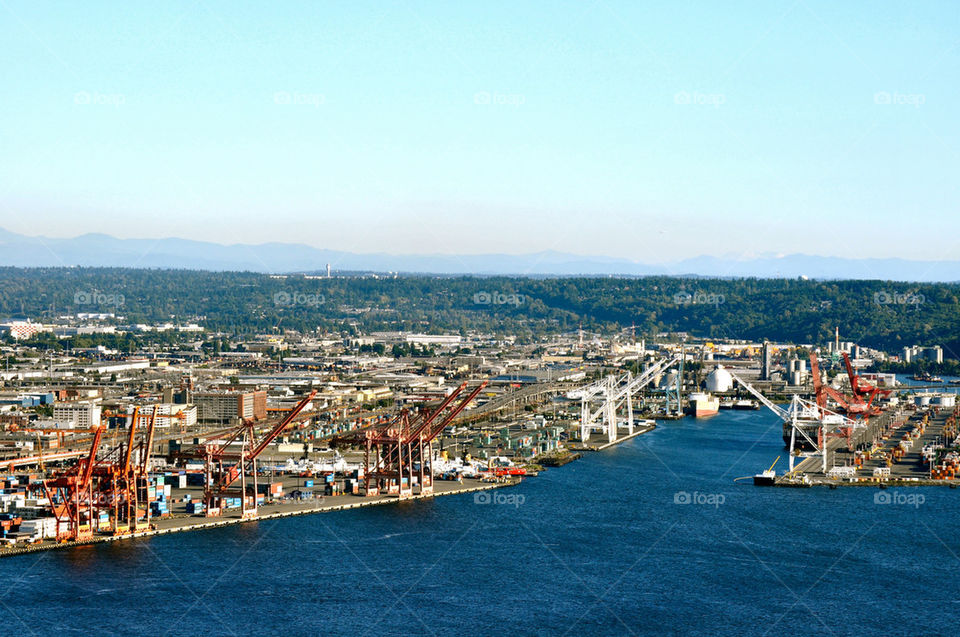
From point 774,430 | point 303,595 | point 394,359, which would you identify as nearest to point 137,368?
point 394,359

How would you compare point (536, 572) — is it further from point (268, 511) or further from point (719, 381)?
point (719, 381)

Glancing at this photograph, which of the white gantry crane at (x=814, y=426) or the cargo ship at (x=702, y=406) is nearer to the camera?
the white gantry crane at (x=814, y=426)

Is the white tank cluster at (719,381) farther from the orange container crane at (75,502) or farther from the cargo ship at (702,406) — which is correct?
the orange container crane at (75,502)

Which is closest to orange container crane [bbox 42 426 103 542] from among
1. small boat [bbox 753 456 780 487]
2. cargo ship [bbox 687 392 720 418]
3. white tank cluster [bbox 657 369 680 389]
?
small boat [bbox 753 456 780 487]

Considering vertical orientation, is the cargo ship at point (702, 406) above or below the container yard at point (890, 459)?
below

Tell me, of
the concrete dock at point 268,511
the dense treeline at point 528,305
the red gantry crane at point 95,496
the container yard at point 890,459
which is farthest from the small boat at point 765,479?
the dense treeline at point 528,305

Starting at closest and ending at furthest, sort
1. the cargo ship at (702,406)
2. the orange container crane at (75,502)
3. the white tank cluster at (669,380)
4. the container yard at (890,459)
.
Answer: the orange container crane at (75,502) → the container yard at (890,459) → the cargo ship at (702,406) → the white tank cluster at (669,380)

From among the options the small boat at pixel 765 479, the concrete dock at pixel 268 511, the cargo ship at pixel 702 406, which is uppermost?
the small boat at pixel 765 479
